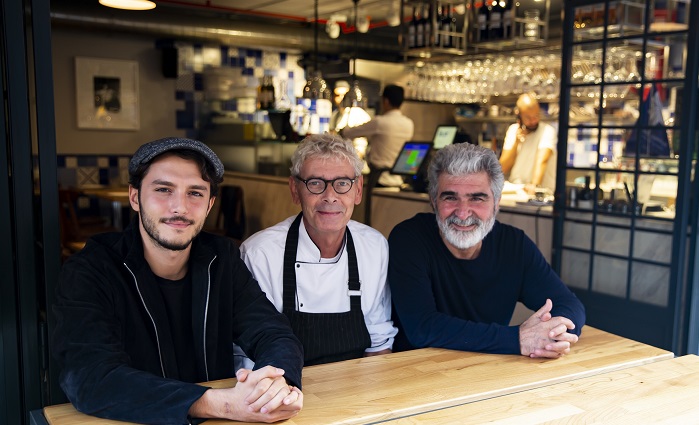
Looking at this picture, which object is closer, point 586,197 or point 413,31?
point 586,197

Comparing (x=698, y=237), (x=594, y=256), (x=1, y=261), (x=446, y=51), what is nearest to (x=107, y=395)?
(x=1, y=261)

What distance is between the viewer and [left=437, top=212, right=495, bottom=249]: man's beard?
252 cm

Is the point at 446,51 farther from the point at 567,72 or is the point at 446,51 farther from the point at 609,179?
the point at 609,179

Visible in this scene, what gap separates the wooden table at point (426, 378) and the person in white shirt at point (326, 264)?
316 mm

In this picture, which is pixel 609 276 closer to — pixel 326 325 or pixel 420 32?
pixel 326 325

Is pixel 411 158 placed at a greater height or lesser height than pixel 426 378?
greater

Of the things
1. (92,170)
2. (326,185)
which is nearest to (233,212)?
(92,170)

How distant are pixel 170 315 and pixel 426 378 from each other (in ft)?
2.46

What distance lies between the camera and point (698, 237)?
362cm

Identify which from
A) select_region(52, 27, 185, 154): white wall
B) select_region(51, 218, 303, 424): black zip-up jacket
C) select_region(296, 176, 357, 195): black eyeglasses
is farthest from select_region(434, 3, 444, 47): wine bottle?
select_region(51, 218, 303, 424): black zip-up jacket

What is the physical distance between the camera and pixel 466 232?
99.1 inches

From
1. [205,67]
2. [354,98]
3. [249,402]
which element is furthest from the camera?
[205,67]

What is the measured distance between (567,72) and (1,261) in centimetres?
349

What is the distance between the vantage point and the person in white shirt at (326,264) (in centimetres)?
236
